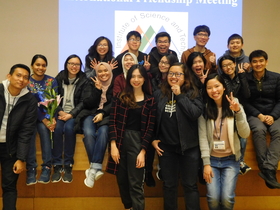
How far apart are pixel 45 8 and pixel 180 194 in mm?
3803

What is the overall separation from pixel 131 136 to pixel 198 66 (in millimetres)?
1125

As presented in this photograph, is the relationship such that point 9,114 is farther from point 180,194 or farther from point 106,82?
point 180,194

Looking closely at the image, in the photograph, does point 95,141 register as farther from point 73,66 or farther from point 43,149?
point 73,66

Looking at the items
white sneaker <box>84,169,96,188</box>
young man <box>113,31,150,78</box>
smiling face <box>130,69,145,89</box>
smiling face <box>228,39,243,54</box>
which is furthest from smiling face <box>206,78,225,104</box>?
white sneaker <box>84,169,96,188</box>

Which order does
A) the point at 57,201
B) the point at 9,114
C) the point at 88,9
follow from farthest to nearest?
the point at 88,9
the point at 57,201
the point at 9,114

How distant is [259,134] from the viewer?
304 cm

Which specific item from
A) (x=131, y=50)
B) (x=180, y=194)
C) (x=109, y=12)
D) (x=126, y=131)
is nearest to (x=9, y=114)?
(x=126, y=131)

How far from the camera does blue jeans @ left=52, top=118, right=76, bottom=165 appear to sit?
3.04 m

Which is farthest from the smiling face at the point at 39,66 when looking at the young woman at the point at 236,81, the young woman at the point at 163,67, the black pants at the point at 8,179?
the young woman at the point at 236,81

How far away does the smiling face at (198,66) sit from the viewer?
3.17 m

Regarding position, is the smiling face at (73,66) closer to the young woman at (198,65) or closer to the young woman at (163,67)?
the young woman at (163,67)

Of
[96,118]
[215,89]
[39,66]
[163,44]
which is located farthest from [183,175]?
[39,66]

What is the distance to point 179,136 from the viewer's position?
261 cm

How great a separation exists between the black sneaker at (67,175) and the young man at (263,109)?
77.8 inches
